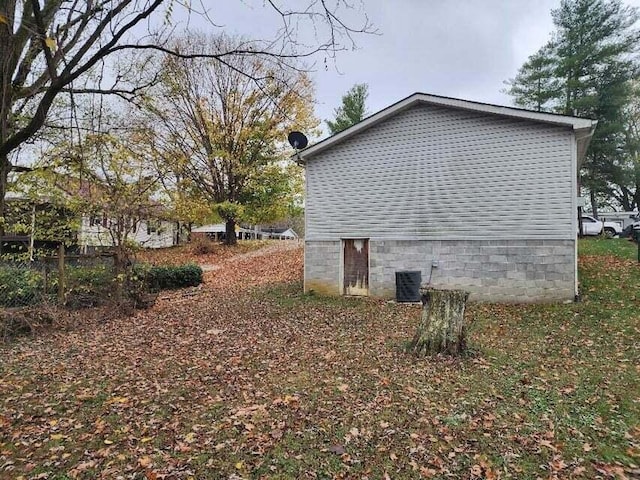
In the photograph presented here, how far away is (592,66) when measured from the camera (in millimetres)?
19172

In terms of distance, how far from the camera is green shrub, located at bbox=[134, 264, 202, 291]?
40.8ft

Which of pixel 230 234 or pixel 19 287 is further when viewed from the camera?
pixel 230 234

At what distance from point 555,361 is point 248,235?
33.6 meters

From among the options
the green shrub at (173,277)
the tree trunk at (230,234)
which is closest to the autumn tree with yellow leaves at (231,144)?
the tree trunk at (230,234)

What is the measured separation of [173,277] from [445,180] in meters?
8.97

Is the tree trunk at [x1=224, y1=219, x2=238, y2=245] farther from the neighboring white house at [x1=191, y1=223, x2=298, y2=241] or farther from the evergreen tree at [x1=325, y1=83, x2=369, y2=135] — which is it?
the evergreen tree at [x1=325, y1=83, x2=369, y2=135]

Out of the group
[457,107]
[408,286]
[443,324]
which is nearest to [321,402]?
[443,324]

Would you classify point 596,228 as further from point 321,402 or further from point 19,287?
point 19,287

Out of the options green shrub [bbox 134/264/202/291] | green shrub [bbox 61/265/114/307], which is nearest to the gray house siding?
green shrub [bbox 134/264/202/291]

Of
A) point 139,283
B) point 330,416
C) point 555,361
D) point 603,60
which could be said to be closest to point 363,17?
point 330,416

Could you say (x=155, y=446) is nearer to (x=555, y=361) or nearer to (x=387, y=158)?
(x=555, y=361)

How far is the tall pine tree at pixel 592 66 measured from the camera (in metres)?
18.6

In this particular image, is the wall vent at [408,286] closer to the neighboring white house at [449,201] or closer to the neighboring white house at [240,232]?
the neighboring white house at [449,201]

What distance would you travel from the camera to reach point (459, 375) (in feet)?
15.7
